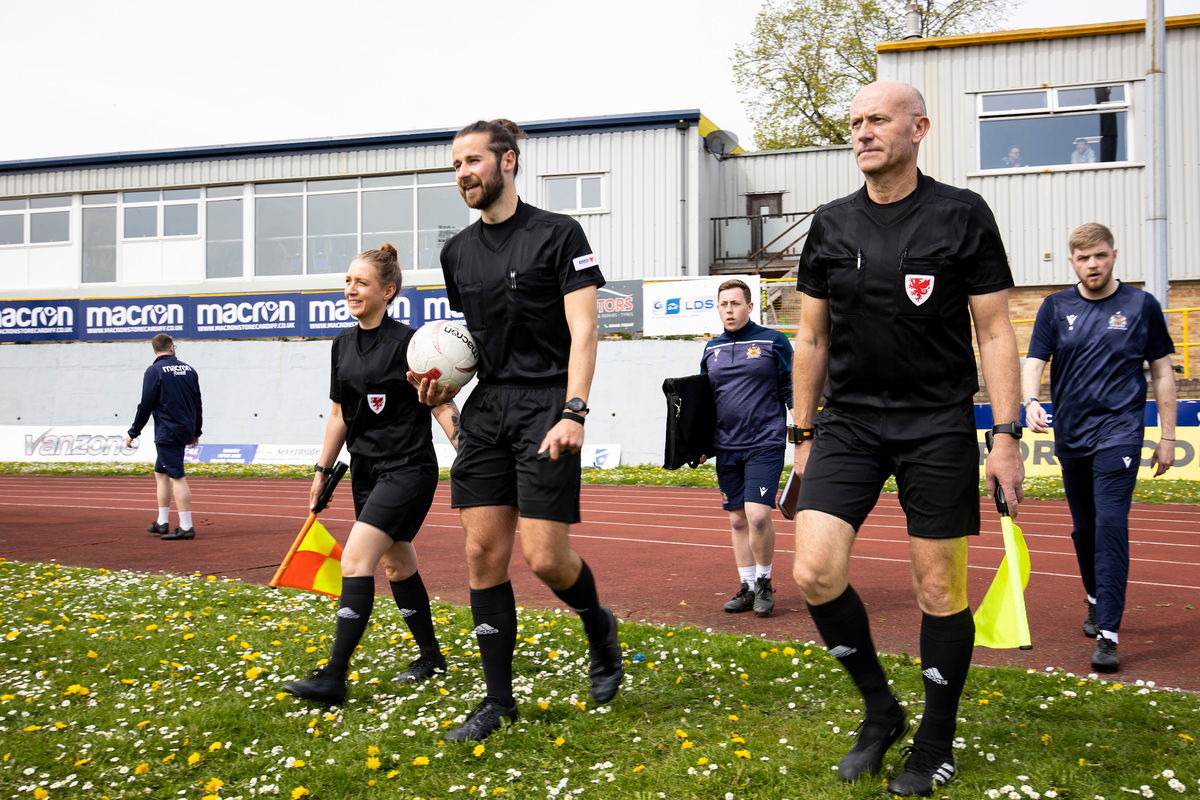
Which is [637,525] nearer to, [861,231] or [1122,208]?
[861,231]

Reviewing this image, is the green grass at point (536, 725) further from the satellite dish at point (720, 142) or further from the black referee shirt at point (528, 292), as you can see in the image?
the satellite dish at point (720, 142)

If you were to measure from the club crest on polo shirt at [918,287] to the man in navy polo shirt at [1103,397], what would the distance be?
7.73 ft

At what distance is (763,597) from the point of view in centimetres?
696

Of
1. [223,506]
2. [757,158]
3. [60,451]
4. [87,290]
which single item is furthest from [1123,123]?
[87,290]

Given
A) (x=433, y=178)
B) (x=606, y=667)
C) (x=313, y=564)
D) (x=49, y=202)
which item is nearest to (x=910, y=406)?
(x=606, y=667)

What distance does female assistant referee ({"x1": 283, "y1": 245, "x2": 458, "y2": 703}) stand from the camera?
4.91 m

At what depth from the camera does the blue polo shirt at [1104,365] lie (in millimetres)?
5570

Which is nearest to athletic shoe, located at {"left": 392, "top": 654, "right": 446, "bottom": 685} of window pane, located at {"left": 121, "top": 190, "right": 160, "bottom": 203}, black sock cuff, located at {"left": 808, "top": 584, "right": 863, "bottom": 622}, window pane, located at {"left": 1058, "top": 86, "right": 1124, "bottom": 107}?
black sock cuff, located at {"left": 808, "top": 584, "right": 863, "bottom": 622}

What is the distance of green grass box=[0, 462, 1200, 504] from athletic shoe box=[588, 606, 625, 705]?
6.41 m

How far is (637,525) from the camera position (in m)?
12.4

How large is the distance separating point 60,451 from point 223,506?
12.5m

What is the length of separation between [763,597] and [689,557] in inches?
113

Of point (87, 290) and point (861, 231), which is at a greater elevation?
point (87, 290)

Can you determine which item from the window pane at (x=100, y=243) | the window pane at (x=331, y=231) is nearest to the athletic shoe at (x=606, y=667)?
the window pane at (x=331, y=231)
